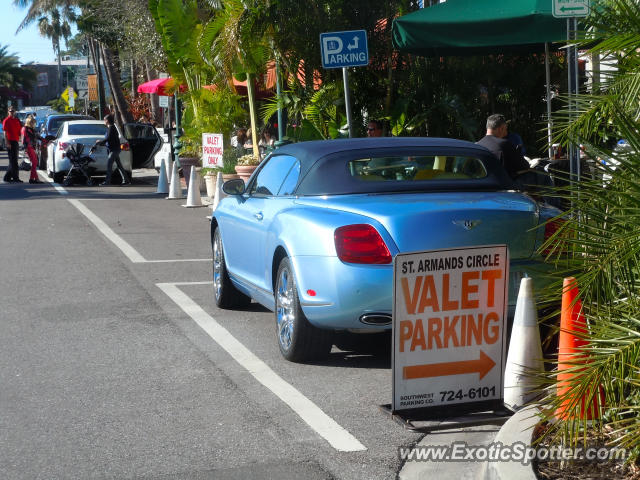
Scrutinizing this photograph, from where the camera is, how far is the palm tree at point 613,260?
4.09m

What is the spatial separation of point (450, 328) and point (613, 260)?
1.26 meters

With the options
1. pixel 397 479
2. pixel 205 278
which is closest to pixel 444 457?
pixel 397 479

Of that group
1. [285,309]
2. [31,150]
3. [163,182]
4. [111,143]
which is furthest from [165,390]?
[31,150]

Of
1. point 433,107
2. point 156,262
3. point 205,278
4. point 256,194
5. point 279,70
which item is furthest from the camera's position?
point 279,70

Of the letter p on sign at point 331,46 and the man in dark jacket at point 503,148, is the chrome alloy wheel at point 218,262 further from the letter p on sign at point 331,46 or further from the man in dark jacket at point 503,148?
the letter p on sign at point 331,46

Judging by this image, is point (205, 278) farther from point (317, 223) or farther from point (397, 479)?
point (397, 479)

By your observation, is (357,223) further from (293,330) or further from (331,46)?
(331,46)

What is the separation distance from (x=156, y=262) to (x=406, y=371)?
284 inches

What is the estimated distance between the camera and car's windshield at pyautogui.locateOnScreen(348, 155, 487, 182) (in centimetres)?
735

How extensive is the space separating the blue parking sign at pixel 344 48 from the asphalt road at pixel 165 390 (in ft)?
11.1

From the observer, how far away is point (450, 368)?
552 centimetres

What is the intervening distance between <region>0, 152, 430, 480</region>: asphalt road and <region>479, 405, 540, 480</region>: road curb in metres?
0.57

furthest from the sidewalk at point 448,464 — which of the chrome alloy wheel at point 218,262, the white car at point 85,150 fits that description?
the white car at point 85,150

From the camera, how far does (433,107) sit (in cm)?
1577
